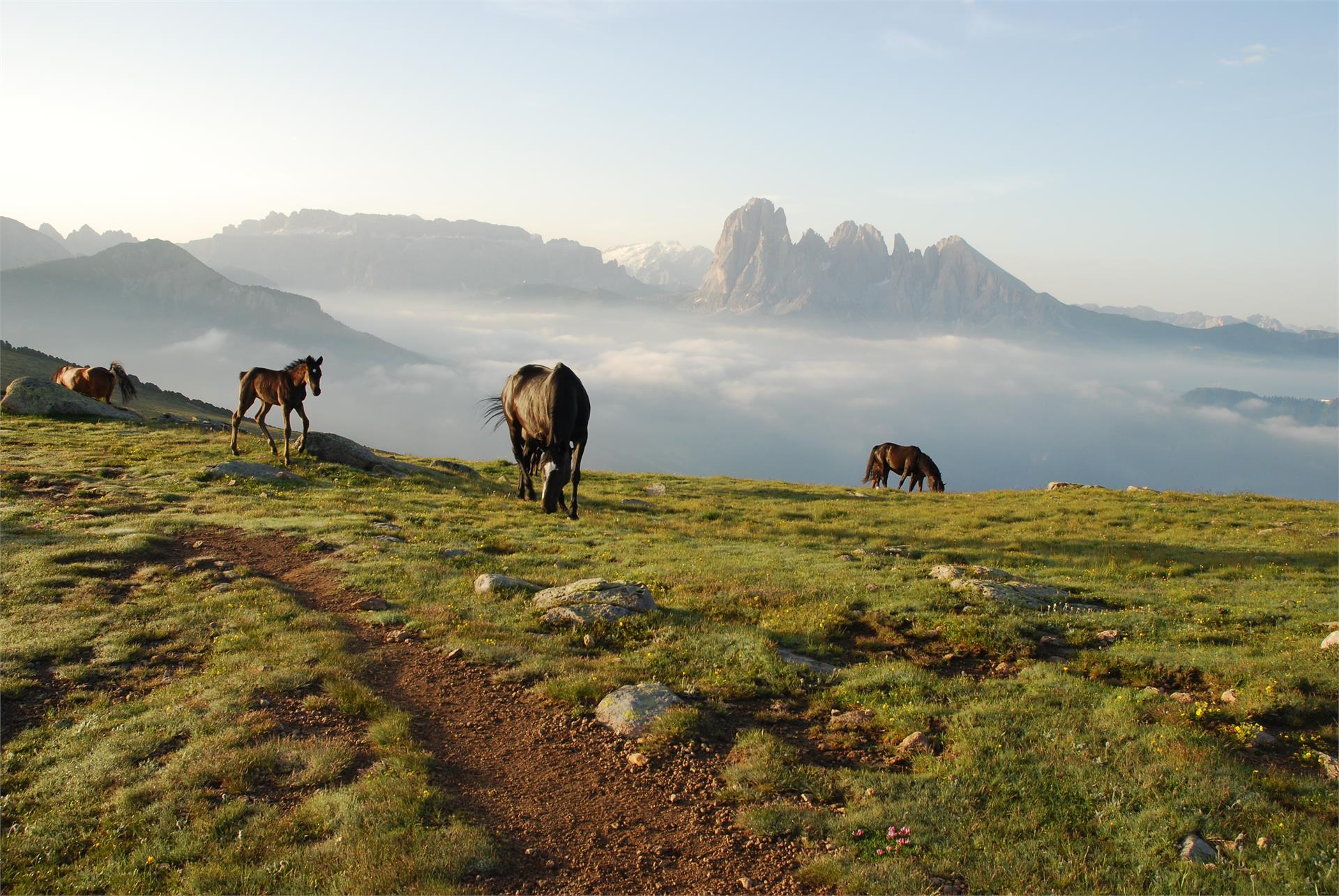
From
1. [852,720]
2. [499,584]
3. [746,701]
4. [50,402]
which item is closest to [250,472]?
[499,584]

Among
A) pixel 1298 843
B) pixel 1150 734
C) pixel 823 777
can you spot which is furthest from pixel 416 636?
pixel 1298 843

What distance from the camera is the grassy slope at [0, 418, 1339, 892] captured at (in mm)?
6855

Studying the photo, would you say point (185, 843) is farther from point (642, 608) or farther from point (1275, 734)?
point (1275, 734)

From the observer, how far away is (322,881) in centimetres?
649

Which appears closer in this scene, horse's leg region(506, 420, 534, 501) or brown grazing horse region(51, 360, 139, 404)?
horse's leg region(506, 420, 534, 501)

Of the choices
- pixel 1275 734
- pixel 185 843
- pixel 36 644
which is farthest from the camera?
pixel 36 644

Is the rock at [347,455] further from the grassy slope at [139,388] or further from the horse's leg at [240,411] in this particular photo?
the grassy slope at [139,388]

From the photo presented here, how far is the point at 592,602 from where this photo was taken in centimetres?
1327

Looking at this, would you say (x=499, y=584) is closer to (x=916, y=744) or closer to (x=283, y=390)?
(x=916, y=744)

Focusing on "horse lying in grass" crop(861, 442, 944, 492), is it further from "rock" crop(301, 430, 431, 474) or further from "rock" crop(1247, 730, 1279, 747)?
"rock" crop(1247, 730, 1279, 747)

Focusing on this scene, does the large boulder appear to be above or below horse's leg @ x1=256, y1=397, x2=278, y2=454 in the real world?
below

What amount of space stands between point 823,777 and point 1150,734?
4.04 meters

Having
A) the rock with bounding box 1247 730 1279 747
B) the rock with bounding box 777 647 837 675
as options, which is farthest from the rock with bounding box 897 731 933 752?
the rock with bounding box 1247 730 1279 747

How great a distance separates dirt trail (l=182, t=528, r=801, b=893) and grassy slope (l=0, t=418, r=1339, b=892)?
0.36 meters
